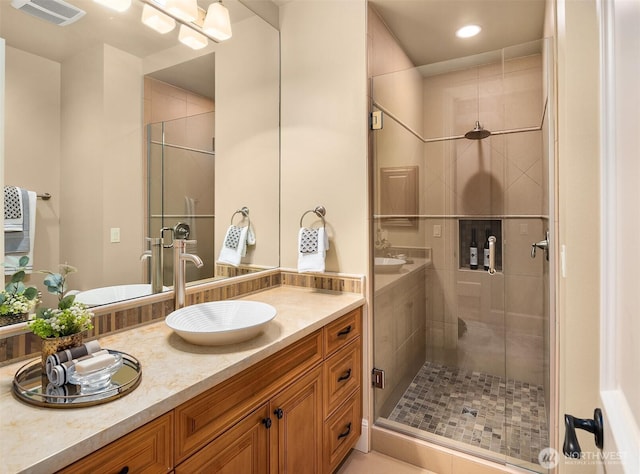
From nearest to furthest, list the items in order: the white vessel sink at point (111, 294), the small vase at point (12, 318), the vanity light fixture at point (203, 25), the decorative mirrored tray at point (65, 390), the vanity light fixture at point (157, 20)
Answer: the decorative mirrored tray at point (65, 390)
the small vase at point (12, 318)
the white vessel sink at point (111, 294)
the vanity light fixture at point (157, 20)
the vanity light fixture at point (203, 25)

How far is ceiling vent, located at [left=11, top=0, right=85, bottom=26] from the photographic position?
1.19 metres

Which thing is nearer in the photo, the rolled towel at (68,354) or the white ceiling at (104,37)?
the rolled towel at (68,354)

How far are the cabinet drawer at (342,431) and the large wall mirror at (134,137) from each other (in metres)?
0.93

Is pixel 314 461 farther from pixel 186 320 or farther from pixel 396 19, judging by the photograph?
pixel 396 19

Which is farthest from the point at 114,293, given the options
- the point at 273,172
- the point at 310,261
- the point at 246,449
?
the point at 273,172

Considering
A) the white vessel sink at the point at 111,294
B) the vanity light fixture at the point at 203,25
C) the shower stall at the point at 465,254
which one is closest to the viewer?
the white vessel sink at the point at 111,294

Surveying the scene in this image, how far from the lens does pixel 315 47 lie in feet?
7.02

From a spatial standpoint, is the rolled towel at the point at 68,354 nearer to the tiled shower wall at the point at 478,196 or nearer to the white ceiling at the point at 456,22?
the tiled shower wall at the point at 478,196

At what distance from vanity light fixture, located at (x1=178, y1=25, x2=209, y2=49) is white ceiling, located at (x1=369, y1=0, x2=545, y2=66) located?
960mm

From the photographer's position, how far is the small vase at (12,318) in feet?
3.64

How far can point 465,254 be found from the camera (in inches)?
94.6

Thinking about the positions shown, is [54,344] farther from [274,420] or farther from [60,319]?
[274,420]

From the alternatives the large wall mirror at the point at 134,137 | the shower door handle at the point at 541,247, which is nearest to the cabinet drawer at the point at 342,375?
the large wall mirror at the point at 134,137

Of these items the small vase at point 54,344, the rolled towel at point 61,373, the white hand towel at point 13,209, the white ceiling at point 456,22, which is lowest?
the rolled towel at point 61,373
